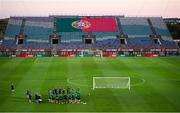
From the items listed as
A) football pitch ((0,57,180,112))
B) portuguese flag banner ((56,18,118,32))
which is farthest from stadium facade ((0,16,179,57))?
football pitch ((0,57,180,112))

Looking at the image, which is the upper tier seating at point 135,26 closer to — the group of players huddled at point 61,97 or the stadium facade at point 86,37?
the stadium facade at point 86,37

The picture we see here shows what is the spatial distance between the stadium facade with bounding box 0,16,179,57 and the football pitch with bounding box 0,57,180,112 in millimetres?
14845

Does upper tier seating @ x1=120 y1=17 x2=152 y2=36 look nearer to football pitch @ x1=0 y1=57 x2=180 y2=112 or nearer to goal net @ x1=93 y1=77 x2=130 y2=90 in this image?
football pitch @ x1=0 y1=57 x2=180 y2=112

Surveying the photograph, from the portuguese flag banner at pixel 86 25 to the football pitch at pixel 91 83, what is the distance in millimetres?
23042

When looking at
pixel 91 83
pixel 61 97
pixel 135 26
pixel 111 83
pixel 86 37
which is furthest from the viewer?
pixel 135 26

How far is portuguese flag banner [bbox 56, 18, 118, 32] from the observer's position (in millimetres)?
68125

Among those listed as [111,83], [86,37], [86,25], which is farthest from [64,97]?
[86,25]

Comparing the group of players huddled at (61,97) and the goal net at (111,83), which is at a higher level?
the goal net at (111,83)

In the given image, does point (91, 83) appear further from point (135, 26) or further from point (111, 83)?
point (135, 26)

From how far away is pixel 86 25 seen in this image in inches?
2736

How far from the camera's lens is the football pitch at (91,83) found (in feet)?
75.8

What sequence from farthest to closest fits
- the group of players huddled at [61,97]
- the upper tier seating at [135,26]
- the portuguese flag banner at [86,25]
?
1. the portuguese flag banner at [86,25]
2. the upper tier seating at [135,26]
3. the group of players huddled at [61,97]

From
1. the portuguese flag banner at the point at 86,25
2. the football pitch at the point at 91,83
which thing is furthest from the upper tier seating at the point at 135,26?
the football pitch at the point at 91,83

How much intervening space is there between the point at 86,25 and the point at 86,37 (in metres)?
4.70
